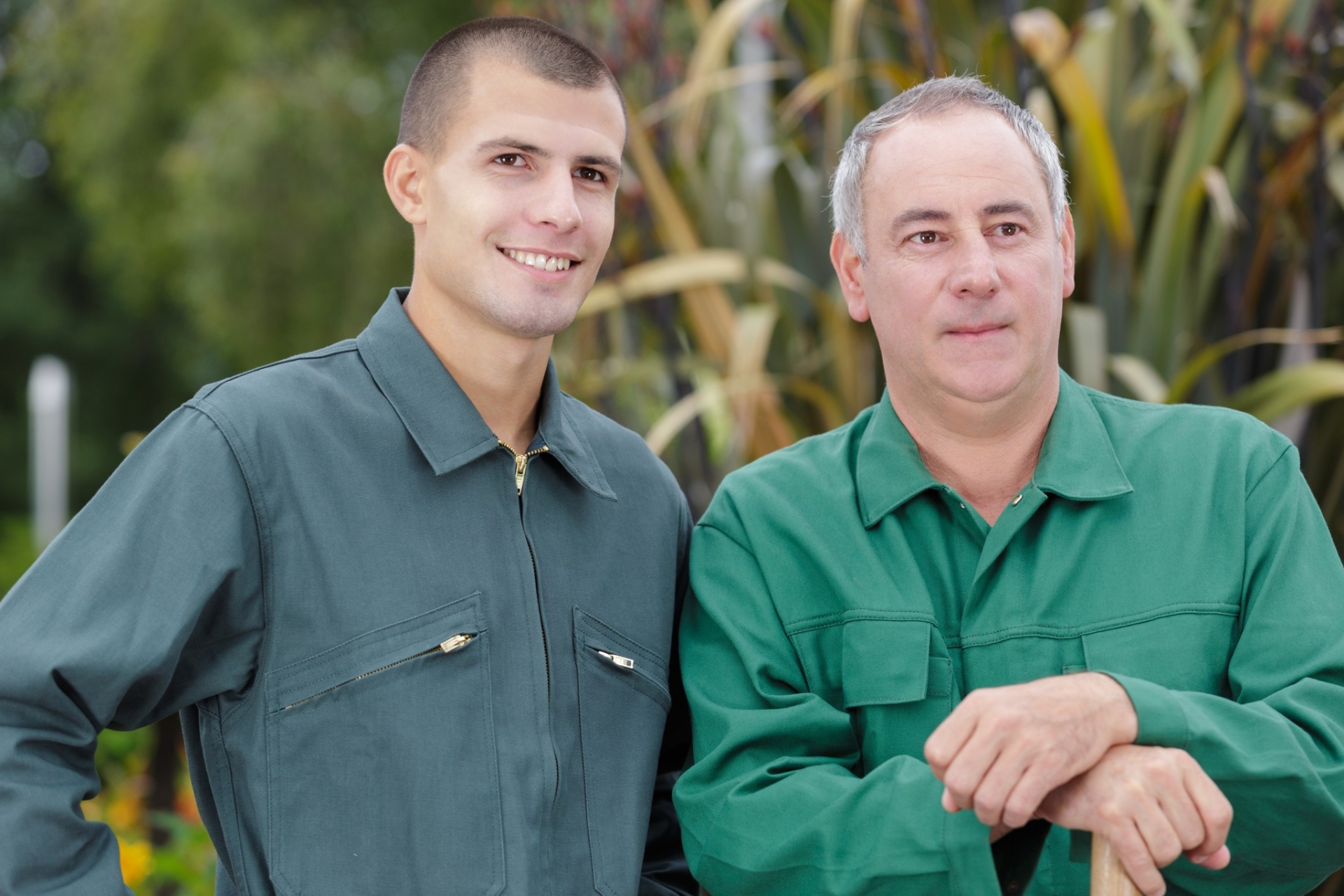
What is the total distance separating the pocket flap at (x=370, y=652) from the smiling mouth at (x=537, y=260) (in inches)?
17.5

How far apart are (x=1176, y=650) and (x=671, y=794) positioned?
73 cm

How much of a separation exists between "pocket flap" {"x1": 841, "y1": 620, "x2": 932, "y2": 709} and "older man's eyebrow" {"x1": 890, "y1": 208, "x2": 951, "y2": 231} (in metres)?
0.51

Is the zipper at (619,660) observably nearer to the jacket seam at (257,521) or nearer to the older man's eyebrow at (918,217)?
the jacket seam at (257,521)

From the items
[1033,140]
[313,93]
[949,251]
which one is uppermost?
[313,93]

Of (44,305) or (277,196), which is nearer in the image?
(277,196)

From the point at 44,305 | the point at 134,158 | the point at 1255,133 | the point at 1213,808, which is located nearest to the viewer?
the point at 1213,808

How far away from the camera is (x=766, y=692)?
1652mm

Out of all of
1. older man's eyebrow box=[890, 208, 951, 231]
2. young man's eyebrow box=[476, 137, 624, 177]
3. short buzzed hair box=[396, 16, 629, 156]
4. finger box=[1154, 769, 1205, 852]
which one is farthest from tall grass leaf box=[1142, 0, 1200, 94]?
finger box=[1154, 769, 1205, 852]

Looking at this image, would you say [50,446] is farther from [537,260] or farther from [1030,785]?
[1030,785]

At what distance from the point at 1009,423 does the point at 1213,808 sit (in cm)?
59

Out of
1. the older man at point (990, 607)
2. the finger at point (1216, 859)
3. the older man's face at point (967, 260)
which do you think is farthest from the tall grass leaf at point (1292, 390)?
the finger at point (1216, 859)

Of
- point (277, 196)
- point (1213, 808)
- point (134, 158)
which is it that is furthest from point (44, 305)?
point (1213, 808)

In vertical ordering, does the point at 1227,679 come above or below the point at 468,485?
below

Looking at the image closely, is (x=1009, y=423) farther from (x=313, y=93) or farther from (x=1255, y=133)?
(x=313, y=93)
